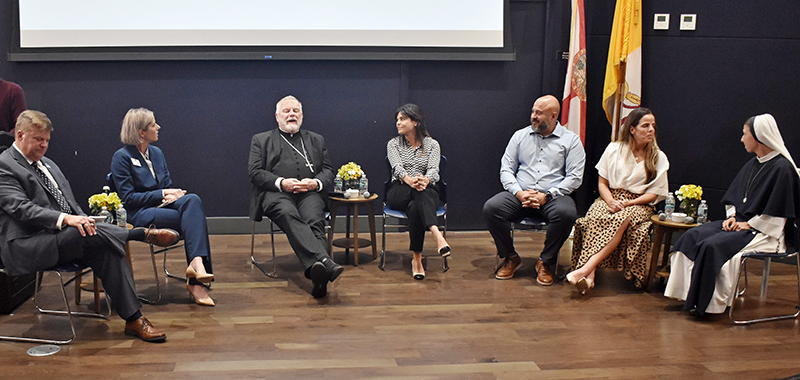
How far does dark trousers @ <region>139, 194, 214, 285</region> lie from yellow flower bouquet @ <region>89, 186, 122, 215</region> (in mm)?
332

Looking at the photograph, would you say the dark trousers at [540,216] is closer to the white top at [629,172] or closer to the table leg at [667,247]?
the white top at [629,172]

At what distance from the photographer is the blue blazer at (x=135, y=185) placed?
401 centimetres

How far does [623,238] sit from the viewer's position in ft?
14.3

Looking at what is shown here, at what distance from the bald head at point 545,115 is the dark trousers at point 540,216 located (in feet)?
1.75

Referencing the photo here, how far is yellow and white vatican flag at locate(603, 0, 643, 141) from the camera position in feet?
17.6

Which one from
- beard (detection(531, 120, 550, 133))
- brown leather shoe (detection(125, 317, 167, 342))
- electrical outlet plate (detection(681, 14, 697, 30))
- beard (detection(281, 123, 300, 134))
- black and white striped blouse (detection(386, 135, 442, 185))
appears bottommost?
brown leather shoe (detection(125, 317, 167, 342))

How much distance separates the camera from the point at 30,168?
3338 mm

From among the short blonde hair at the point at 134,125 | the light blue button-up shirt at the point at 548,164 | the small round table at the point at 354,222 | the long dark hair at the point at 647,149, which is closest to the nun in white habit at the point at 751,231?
the long dark hair at the point at 647,149

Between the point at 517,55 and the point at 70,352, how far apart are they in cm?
425

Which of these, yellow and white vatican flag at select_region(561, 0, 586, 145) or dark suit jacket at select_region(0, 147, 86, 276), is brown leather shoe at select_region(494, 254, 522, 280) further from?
dark suit jacket at select_region(0, 147, 86, 276)

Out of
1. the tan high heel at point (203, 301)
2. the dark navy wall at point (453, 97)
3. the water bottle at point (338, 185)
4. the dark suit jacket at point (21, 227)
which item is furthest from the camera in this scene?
the dark navy wall at point (453, 97)

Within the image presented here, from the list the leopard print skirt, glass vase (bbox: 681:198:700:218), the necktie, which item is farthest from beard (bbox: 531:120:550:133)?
the necktie

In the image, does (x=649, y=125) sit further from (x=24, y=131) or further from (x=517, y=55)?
Result: (x=24, y=131)

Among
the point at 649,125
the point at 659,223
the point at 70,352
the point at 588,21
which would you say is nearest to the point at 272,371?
the point at 70,352
